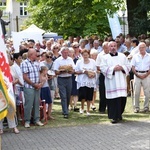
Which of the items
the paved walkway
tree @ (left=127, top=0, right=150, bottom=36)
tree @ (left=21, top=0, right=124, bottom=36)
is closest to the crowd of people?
the paved walkway

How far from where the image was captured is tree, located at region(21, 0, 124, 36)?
78.9ft

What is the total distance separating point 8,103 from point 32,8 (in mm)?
30975

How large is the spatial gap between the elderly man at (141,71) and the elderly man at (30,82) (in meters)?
3.08

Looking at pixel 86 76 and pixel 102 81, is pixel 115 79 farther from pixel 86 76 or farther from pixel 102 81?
pixel 102 81

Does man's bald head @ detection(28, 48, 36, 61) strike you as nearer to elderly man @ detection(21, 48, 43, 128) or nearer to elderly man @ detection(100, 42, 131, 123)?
elderly man @ detection(21, 48, 43, 128)

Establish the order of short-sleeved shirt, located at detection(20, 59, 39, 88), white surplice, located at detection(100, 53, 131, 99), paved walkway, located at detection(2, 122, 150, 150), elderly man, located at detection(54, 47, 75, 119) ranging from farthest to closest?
elderly man, located at detection(54, 47, 75, 119), white surplice, located at detection(100, 53, 131, 99), short-sleeved shirt, located at detection(20, 59, 39, 88), paved walkway, located at detection(2, 122, 150, 150)

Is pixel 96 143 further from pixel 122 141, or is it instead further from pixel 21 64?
pixel 21 64

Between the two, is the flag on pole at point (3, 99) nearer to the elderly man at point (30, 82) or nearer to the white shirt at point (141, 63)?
the elderly man at point (30, 82)

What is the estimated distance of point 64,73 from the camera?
11.6 meters

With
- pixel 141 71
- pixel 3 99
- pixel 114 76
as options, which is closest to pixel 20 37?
pixel 141 71

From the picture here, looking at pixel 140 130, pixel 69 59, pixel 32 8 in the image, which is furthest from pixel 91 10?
pixel 140 130

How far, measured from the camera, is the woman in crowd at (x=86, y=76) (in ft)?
38.8

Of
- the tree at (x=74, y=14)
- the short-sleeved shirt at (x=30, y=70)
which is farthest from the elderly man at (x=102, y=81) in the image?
the tree at (x=74, y=14)

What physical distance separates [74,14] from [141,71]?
48.2 ft
